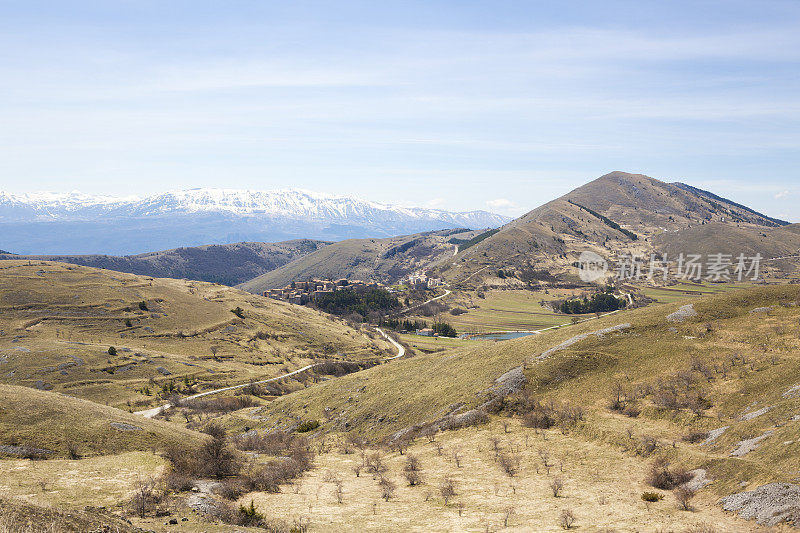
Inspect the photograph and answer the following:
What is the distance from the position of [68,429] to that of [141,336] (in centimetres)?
10977

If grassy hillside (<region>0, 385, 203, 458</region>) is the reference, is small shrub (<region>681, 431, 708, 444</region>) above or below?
above

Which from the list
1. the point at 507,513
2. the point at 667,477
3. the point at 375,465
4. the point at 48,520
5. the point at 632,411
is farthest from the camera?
the point at 375,465

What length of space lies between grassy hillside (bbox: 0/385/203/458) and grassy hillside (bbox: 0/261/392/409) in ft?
177

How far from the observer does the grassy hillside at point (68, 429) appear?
30031 mm

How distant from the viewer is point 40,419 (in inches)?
1292

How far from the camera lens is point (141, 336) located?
129 metres

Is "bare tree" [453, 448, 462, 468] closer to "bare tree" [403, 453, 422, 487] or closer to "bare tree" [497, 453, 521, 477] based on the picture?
"bare tree" [403, 453, 422, 487]

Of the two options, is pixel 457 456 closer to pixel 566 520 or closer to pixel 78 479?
pixel 566 520

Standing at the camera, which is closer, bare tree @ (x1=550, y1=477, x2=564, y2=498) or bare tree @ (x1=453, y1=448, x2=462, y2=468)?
bare tree @ (x1=550, y1=477, x2=564, y2=498)

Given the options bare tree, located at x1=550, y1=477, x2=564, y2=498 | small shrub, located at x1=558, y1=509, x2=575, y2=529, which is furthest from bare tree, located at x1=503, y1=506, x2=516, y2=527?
bare tree, located at x1=550, y1=477, x2=564, y2=498

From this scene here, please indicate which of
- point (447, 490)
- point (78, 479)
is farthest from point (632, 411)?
point (78, 479)

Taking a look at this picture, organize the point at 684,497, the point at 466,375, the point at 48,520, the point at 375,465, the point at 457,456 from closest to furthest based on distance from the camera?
the point at 48,520, the point at 684,497, the point at 457,456, the point at 375,465, the point at 466,375

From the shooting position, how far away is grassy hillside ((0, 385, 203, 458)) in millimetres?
30031

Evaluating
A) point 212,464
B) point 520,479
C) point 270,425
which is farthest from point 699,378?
point 270,425
